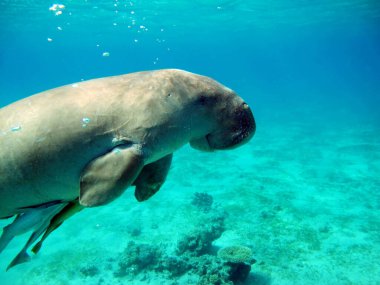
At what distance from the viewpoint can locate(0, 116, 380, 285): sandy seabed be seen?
767 cm

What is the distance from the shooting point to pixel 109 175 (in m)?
1.90

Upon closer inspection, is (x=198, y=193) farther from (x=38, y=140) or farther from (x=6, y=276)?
(x=38, y=140)

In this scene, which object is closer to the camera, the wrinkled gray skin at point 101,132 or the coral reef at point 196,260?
the wrinkled gray skin at point 101,132

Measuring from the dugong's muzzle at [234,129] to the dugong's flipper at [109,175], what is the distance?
2.21ft

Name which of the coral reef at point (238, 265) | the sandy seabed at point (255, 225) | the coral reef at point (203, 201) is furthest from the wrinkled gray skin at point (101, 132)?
the coral reef at point (203, 201)

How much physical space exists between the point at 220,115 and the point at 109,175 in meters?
0.96

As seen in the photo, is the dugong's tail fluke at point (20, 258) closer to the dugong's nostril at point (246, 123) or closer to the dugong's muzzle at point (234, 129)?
the dugong's muzzle at point (234, 129)

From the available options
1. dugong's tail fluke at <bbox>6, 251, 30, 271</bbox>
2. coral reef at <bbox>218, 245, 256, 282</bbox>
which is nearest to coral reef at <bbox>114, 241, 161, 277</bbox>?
coral reef at <bbox>218, 245, 256, 282</bbox>

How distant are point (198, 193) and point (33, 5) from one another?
1020 inches

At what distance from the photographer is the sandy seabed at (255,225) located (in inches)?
302

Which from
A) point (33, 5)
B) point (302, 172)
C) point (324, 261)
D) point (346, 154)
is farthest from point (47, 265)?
point (33, 5)

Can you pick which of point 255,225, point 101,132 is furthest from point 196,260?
point 101,132

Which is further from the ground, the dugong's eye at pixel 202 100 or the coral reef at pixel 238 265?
the dugong's eye at pixel 202 100

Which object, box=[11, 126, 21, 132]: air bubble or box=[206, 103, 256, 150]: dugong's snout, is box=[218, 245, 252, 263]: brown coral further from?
box=[11, 126, 21, 132]: air bubble
